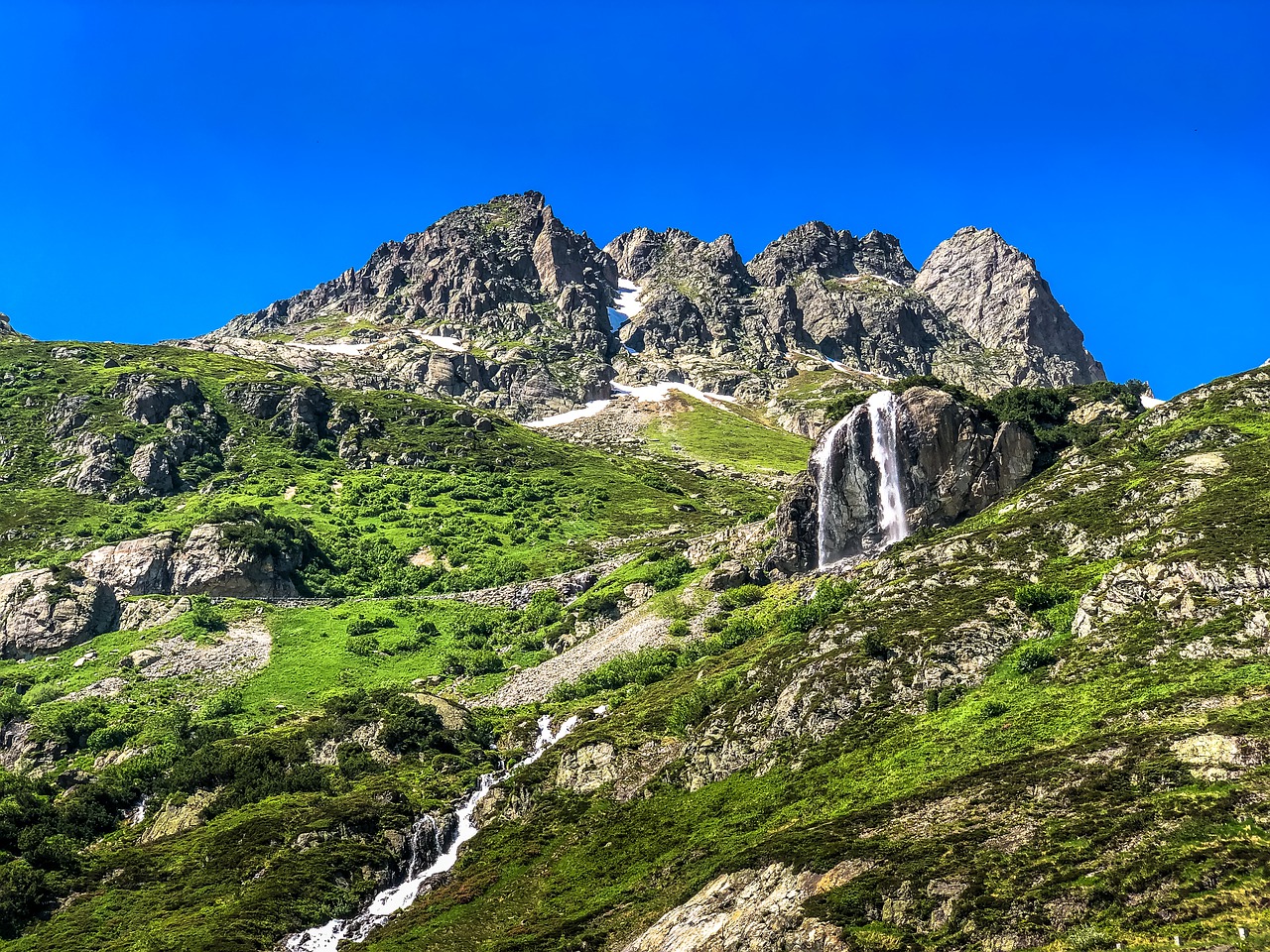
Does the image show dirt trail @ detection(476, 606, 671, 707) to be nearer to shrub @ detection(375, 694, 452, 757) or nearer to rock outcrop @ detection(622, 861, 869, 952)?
shrub @ detection(375, 694, 452, 757)

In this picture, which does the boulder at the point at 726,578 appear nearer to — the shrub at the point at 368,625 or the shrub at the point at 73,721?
the shrub at the point at 368,625

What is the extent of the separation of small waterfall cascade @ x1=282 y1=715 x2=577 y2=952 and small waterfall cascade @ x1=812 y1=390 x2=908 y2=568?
44.7m

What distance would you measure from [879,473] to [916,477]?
4165 millimetres

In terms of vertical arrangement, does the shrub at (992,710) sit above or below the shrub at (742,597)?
below

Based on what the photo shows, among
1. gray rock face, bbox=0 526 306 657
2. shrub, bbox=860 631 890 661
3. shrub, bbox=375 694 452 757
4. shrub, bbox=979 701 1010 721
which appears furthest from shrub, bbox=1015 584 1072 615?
gray rock face, bbox=0 526 306 657

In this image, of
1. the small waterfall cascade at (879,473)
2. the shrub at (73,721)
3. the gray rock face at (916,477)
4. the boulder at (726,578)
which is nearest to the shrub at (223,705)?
the shrub at (73,721)

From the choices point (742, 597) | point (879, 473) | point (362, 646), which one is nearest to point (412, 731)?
point (362, 646)

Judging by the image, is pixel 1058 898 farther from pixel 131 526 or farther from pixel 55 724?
pixel 131 526

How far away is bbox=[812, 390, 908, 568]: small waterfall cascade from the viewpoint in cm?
9504

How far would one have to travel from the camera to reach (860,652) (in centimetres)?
5941

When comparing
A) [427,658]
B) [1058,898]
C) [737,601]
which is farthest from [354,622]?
[1058,898]

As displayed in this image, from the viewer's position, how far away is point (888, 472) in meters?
96.4

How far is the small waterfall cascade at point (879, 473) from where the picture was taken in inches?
3742

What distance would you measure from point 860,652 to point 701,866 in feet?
71.8
